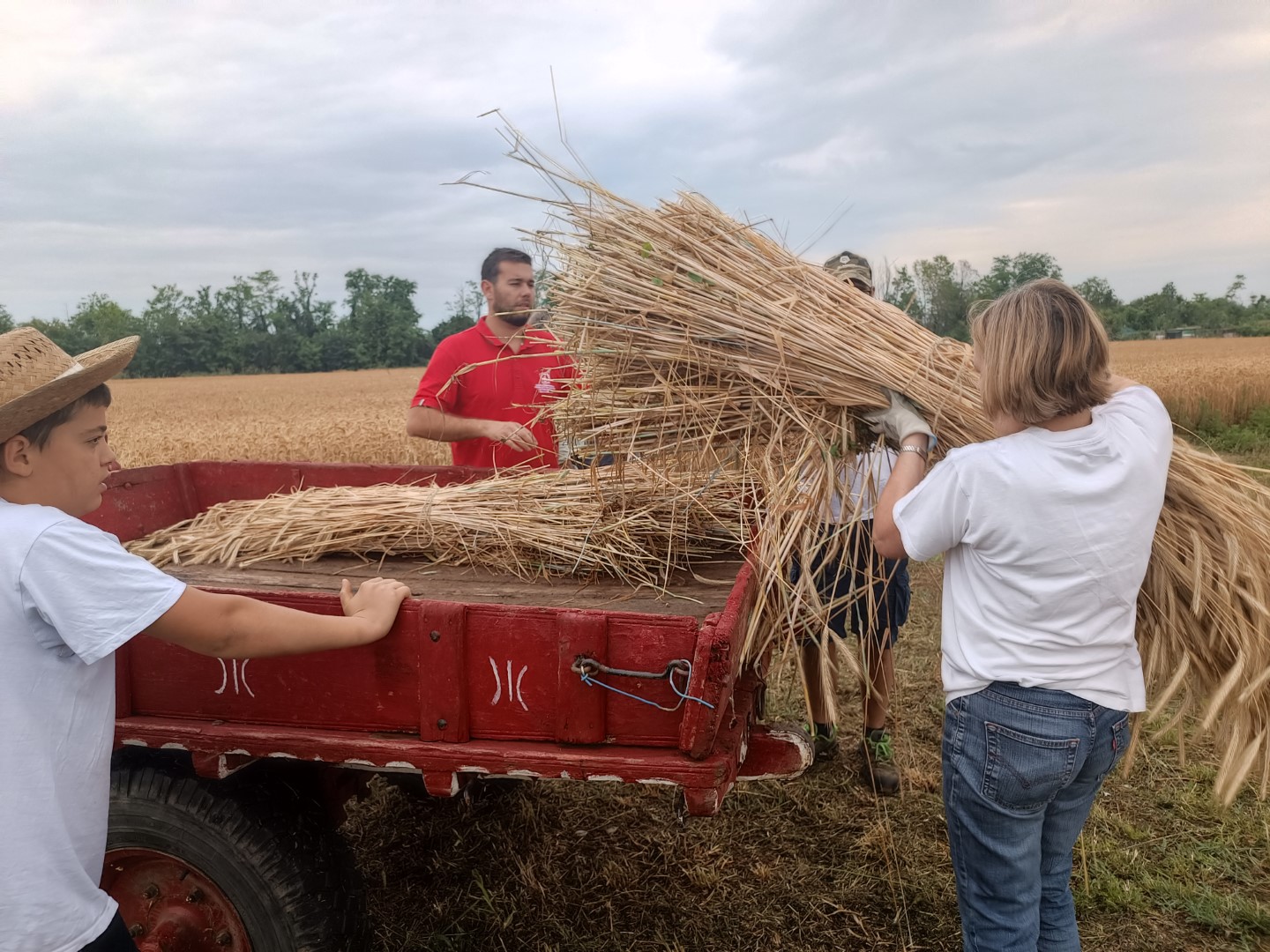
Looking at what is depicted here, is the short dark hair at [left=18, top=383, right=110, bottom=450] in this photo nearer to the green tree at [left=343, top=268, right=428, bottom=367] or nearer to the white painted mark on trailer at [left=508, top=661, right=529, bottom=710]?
the white painted mark on trailer at [left=508, top=661, right=529, bottom=710]

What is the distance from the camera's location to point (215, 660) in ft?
6.25

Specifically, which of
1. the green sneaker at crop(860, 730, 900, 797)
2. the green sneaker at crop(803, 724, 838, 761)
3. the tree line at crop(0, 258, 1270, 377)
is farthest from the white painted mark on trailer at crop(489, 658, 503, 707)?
the tree line at crop(0, 258, 1270, 377)

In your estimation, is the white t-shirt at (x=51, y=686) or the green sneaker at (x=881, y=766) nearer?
the white t-shirt at (x=51, y=686)

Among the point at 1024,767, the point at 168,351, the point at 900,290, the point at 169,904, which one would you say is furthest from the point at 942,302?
the point at 168,351

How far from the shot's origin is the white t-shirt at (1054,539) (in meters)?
1.61

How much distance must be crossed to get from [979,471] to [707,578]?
99 cm

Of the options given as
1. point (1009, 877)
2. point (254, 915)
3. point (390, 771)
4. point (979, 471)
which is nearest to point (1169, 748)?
point (1009, 877)

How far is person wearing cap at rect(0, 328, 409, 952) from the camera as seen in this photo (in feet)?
4.46

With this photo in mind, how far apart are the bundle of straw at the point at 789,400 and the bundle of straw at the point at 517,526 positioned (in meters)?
0.21

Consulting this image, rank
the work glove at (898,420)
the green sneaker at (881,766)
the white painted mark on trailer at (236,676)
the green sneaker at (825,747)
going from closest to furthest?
1. the white painted mark on trailer at (236,676)
2. the work glove at (898,420)
3. the green sneaker at (881,766)
4. the green sneaker at (825,747)

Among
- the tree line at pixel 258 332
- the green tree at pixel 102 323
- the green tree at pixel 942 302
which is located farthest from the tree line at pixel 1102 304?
the green tree at pixel 102 323

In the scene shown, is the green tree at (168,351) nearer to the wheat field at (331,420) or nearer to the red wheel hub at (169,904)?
the wheat field at (331,420)

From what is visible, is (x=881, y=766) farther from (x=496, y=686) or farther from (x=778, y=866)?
(x=496, y=686)

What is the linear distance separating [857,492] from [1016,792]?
101 cm
